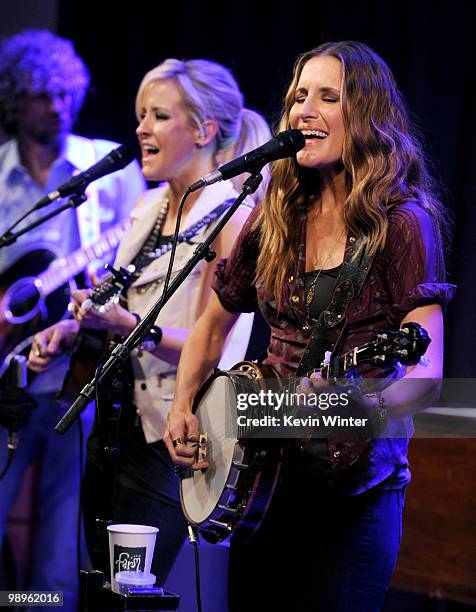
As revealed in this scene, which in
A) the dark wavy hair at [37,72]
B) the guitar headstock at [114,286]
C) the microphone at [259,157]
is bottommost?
the guitar headstock at [114,286]

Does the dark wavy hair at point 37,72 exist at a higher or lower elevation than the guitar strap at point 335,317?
higher

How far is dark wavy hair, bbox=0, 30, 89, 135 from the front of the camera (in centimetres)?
429

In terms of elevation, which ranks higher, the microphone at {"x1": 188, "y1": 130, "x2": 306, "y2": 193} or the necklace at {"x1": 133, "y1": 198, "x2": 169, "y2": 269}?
the necklace at {"x1": 133, "y1": 198, "x2": 169, "y2": 269}

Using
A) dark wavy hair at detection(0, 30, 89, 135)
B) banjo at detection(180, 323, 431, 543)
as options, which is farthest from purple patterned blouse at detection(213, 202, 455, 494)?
dark wavy hair at detection(0, 30, 89, 135)

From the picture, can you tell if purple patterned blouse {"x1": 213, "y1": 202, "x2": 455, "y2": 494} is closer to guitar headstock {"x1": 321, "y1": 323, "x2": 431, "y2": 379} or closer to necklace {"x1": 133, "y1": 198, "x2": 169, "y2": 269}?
guitar headstock {"x1": 321, "y1": 323, "x2": 431, "y2": 379}

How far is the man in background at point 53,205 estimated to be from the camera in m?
3.79

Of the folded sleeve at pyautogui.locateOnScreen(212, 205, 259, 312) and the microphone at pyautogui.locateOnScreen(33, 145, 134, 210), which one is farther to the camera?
the microphone at pyautogui.locateOnScreen(33, 145, 134, 210)

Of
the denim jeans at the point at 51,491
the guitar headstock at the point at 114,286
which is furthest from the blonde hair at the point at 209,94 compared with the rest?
the denim jeans at the point at 51,491

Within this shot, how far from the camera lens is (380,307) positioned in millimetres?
2146

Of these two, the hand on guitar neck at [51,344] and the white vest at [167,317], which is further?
the hand on guitar neck at [51,344]

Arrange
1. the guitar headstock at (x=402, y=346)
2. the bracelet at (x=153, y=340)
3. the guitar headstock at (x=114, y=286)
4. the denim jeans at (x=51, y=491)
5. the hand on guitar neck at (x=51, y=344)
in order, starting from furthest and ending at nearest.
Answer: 1. the denim jeans at (x=51, y=491)
2. the hand on guitar neck at (x=51, y=344)
3. the guitar headstock at (x=114, y=286)
4. the bracelet at (x=153, y=340)
5. the guitar headstock at (x=402, y=346)

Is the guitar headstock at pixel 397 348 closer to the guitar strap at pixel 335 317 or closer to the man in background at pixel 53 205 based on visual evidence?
the guitar strap at pixel 335 317

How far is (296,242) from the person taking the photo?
92.4 inches

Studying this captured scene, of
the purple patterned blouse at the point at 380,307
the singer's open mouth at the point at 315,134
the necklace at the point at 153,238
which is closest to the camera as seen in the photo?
the purple patterned blouse at the point at 380,307
